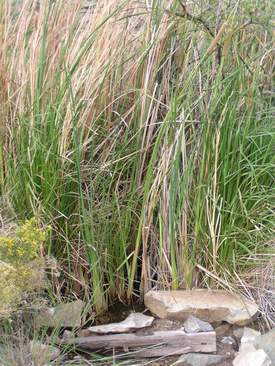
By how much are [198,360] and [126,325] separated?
36cm

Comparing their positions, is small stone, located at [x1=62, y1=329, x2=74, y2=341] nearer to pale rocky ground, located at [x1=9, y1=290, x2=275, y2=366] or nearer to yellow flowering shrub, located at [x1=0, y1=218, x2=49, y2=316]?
pale rocky ground, located at [x1=9, y1=290, x2=275, y2=366]

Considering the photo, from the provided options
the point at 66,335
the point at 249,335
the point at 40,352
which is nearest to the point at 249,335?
the point at 249,335

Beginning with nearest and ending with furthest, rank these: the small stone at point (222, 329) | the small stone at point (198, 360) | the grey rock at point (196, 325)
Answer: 1. the small stone at point (198, 360)
2. the grey rock at point (196, 325)
3. the small stone at point (222, 329)

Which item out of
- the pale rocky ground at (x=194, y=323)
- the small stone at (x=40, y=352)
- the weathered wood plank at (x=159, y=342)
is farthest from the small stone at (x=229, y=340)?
the small stone at (x=40, y=352)

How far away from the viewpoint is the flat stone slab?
296 cm

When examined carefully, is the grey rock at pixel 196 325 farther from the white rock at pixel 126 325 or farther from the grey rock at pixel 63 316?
the grey rock at pixel 63 316

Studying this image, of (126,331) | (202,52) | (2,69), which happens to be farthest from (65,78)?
(126,331)

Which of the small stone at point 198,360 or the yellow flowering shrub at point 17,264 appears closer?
the yellow flowering shrub at point 17,264

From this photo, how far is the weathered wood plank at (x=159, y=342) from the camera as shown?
285cm

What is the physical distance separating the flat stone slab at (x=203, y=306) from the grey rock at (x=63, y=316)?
35cm

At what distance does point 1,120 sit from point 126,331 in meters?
1.18

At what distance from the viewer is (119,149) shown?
10.6 ft

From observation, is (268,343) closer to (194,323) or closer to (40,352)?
(194,323)

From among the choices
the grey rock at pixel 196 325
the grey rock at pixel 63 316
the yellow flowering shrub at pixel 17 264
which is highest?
the yellow flowering shrub at pixel 17 264
